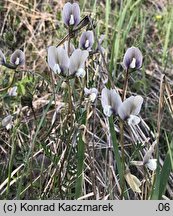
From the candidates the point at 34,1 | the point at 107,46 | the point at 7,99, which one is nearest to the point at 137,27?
the point at 107,46

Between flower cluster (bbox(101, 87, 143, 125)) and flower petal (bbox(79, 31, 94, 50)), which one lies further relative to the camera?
flower petal (bbox(79, 31, 94, 50))

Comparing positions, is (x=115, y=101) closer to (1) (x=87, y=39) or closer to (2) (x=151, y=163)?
(2) (x=151, y=163)

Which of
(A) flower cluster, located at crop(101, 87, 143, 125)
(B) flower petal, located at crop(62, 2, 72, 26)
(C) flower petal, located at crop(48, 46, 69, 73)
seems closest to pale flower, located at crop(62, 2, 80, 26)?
(B) flower petal, located at crop(62, 2, 72, 26)

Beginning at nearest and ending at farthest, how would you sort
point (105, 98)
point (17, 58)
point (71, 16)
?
point (105, 98) < point (71, 16) < point (17, 58)

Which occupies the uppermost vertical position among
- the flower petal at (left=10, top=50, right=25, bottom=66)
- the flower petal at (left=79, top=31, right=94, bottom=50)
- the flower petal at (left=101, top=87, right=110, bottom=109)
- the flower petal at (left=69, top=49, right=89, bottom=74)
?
the flower petal at (left=79, top=31, right=94, bottom=50)

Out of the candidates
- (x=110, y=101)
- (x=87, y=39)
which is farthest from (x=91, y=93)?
(x=110, y=101)

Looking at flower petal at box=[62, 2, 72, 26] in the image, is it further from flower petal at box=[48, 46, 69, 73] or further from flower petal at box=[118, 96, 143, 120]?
flower petal at box=[118, 96, 143, 120]

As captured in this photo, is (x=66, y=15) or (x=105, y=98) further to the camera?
(x=66, y=15)

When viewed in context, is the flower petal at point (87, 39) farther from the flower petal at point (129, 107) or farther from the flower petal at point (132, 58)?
the flower petal at point (129, 107)

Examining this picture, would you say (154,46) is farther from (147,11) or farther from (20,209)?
(20,209)

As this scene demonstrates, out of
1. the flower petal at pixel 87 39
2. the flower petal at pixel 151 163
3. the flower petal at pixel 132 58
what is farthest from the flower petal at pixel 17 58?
the flower petal at pixel 151 163

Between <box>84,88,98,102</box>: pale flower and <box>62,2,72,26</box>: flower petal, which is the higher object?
<box>62,2,72,26</box>: flower petal
